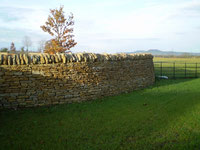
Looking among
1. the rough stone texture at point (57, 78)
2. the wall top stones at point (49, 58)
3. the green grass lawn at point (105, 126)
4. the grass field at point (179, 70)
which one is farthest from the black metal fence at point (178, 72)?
the green grass lawn at point (105, 126)

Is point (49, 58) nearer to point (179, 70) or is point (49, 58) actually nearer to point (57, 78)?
point (57, 78)

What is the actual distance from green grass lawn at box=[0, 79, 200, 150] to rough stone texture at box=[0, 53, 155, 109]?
0.47m

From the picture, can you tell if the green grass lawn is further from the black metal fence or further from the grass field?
the grass field

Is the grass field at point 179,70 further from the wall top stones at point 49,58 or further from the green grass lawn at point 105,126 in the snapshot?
the green grass lawn at point 105,126

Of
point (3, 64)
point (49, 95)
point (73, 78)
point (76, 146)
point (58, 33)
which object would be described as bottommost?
point (76, 146)

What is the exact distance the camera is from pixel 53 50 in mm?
28922

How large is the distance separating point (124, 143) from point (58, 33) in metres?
27.4

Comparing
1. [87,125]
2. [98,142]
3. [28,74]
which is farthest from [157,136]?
[28,74]

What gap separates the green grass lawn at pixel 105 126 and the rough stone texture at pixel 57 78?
469 millimetres

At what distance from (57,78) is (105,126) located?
10.9 feet

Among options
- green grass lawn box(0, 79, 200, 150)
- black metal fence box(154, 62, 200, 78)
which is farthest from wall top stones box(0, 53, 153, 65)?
black metal fence box(154, 62, 200, 78)

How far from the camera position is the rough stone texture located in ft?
24.0

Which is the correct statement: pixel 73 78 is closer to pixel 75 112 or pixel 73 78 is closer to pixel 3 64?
pixel 75 112

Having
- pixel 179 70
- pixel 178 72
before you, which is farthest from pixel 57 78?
pixel 179 70
